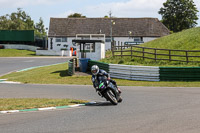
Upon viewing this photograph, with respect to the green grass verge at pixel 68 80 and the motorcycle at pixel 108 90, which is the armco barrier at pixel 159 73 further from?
the motorcycle at pixel 108 90

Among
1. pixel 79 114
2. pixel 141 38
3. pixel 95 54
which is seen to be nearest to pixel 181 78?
pixel 95 54

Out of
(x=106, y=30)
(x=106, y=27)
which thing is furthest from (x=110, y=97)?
(x=106, y=27)

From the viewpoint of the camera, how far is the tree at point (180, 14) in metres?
94.0

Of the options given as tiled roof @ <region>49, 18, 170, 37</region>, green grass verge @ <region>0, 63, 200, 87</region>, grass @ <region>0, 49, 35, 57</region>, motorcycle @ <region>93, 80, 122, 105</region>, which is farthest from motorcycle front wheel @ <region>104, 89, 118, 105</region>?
tiled roof @ <region>49, 18, 170, 37</region>

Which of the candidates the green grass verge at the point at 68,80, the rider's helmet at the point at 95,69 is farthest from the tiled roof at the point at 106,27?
the rider's helmet at the point at 95,69

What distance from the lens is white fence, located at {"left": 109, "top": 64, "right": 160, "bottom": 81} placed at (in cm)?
2422

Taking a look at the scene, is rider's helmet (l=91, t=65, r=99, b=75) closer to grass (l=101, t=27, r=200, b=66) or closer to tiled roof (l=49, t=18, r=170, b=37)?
grass (l=101, t=27, r=200, b=66)

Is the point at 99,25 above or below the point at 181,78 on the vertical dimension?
above

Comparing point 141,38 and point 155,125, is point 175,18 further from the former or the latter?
point 155,125

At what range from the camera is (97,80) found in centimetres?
→ 1288

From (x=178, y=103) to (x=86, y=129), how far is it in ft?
18.0

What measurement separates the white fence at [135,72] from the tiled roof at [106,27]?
1883 inches

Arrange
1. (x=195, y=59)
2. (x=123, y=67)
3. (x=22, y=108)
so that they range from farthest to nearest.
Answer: (x=195, y=59) < (x=123, y=67) < (x=22, y=108)

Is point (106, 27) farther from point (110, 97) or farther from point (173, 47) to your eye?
point (110, 97)
